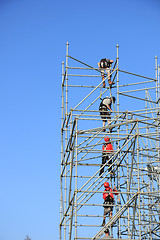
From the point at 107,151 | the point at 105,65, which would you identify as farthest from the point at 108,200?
the point at 105,65

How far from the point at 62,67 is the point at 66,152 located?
4629mm

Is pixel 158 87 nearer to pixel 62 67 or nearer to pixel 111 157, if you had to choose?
pixel 62 67

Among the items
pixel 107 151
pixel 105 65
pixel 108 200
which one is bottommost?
pixel 108 200

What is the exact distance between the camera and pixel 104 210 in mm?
23344

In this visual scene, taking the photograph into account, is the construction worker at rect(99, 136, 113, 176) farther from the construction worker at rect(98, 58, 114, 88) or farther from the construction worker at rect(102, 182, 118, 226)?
the construction worker at rect(98, 58, 114, 88)

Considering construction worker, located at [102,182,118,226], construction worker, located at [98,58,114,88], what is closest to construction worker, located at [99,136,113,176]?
construction worker, located at [102,182,118,226]

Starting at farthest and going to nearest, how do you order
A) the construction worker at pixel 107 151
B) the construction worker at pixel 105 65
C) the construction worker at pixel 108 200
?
the construction worker at pixel 105 65 → the construction worker at pixel 107 151 → the construction worker at pixel 108 200

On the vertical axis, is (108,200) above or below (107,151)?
below

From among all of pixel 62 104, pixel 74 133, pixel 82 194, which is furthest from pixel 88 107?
pixel 82 194

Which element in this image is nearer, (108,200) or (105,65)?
(108,200)

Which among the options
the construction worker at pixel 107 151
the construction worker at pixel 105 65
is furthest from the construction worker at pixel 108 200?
the construction worker at pixel 105 65

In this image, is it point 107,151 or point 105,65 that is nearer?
point 107,151

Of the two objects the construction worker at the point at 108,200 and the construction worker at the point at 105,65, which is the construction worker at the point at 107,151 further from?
the construction worker at the point at 105,65

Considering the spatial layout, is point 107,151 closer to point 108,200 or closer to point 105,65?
point 108,200
